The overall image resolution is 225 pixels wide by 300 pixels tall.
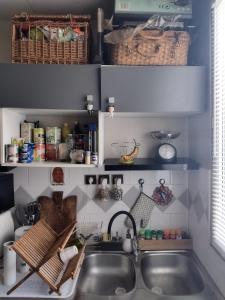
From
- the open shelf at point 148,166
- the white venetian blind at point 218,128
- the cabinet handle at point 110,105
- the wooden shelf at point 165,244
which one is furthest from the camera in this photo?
the wooden shelf at point 165,244

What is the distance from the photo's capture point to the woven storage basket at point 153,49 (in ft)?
4.54

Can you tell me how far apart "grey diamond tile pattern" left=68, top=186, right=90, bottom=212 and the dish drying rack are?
15.0 inches

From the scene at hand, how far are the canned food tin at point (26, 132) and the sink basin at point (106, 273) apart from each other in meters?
0.84

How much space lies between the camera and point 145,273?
1.69 metres

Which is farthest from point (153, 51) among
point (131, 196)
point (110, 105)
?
point (131, 196)

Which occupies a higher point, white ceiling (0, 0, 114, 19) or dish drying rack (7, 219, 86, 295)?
white ceiling (0, 0, 114, 19)

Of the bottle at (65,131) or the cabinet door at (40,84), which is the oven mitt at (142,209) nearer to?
the bottle at (65,131)

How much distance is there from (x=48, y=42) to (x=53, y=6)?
400mm

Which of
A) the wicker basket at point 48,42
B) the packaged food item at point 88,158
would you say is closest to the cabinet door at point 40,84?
the wicker basket at point 48,42

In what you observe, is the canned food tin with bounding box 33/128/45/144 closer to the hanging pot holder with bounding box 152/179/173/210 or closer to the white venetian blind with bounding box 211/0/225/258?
the hanging pot holder with bounding box 152/179/173/210

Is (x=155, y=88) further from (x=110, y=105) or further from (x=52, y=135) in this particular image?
(x=52, y=135)

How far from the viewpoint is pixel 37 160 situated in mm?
1587

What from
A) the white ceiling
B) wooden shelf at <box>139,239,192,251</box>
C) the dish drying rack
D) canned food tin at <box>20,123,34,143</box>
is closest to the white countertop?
the dish drying rack

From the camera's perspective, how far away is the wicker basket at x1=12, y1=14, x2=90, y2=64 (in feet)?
4.61
